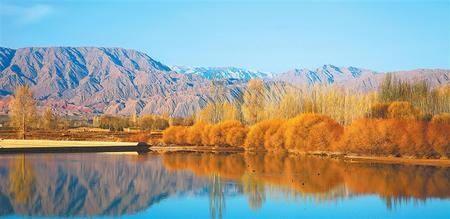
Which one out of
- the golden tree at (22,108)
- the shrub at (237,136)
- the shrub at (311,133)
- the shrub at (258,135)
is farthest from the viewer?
the golden tree at (22,108)

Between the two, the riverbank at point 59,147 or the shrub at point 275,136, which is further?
the shrub at point 275,136

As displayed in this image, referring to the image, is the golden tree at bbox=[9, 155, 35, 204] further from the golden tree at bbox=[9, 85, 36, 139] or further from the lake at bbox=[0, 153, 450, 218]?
the golden tree at bbox=[9, 85, 36, 139]

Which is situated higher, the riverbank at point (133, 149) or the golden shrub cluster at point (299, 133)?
the golden shrub cluster at point (299, 133)

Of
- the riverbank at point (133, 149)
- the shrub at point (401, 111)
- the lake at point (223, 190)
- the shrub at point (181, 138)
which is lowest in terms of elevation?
the lake at point (223, 190)

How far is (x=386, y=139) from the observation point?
2112 inches

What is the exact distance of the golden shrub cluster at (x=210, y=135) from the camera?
7250cm

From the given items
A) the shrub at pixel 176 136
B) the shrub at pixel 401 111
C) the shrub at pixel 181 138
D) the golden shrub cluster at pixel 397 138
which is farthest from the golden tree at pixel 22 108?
the shrub at pixel 401 111

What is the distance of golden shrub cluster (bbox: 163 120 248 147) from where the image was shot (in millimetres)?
72500

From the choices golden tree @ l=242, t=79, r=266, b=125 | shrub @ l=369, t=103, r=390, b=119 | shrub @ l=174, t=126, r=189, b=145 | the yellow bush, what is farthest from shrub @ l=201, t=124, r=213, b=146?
shrub @ l=369, t=103, r=390, b=119

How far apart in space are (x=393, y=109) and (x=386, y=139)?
11330 millimetres

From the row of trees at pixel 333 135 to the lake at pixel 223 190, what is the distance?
7.20m

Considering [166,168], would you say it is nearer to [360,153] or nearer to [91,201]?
[91,201]

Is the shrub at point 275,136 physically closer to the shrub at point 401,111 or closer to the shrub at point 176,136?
the shrub at point 401,111

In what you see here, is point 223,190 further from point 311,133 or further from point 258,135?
point 258,135
